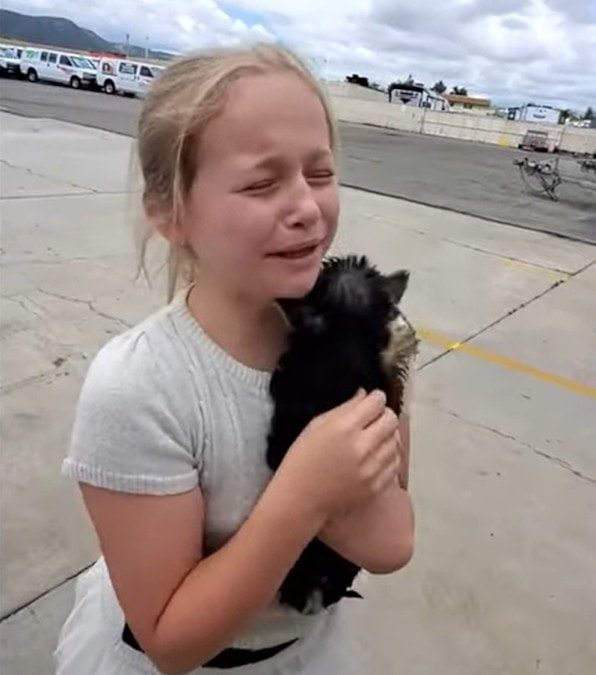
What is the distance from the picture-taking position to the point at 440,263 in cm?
586

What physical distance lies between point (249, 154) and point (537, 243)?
7.00 metres

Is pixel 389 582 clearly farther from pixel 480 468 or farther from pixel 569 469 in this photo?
pixel 569 469

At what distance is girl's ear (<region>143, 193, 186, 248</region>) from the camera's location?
32.0 inches

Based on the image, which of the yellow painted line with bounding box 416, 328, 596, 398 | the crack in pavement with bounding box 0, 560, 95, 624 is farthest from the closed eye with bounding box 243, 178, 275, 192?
Result: the yellow painted line with bounding box 416, 328, 596, 398

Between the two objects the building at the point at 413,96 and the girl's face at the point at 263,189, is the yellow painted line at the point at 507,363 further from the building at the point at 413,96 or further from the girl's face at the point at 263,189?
the building at the point at 413,96

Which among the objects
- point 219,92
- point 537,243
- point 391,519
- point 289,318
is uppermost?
point 219,92

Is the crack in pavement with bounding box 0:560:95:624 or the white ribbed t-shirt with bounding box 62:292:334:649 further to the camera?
the crack in pavement with bounding box 0:560:95:624

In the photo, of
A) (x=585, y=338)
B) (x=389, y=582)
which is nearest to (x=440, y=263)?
(x=585, y=338)

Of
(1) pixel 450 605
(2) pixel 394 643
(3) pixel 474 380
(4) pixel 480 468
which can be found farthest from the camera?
(3) pixel 474 380

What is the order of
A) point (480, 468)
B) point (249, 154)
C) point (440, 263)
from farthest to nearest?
point (440, 263), point (480, 468), point (249, 154)

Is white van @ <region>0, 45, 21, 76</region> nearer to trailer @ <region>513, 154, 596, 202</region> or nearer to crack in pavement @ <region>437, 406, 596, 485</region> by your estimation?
trailer @ <region>513, 154, 596, 202</region>

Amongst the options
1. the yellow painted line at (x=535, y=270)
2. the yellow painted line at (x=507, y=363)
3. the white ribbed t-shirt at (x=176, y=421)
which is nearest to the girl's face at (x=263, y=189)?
the white ribbed t-shirt at (x=176, y=421)

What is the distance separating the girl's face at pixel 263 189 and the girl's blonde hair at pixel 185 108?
0.05 ft

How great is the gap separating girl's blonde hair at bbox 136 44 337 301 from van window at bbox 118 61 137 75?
94.1ft
